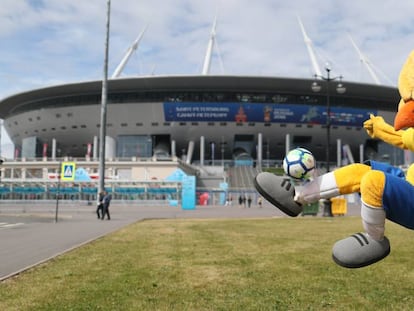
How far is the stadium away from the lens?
228ft

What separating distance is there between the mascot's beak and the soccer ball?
0.94m

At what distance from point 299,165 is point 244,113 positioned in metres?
68.1

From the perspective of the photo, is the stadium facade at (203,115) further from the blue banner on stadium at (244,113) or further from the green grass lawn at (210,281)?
the green grass lawn at (210,281)

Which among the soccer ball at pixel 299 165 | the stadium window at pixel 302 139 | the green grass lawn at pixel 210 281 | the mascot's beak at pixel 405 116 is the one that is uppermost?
the stadium window at pixel 302 139

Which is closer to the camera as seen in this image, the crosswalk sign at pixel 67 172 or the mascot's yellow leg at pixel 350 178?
the mascot's yellow leg at pixel 350 178

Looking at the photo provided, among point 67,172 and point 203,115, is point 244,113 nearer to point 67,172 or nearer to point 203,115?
point 203,115

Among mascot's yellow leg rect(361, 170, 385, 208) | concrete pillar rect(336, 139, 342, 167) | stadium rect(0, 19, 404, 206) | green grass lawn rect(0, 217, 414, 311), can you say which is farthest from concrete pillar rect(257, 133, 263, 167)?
mascot's yellow leg rect(361, 170, 385, 208)

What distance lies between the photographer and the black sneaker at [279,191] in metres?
4.18

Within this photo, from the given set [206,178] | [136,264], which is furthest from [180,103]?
[136,264]

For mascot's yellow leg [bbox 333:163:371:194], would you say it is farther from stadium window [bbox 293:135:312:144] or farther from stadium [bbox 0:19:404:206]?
stadium window [bbox 293:135:312:144]

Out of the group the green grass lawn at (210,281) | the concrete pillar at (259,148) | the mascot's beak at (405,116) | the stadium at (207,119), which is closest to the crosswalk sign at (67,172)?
the green grass lawn at (210,281)

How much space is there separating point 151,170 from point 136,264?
168ft

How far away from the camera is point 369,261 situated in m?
4.16

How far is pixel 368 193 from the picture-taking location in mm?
3988
